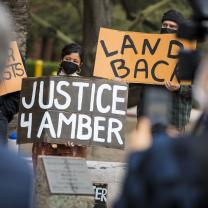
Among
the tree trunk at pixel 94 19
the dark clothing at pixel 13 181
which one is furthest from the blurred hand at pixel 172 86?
the tree trunk at pixel 94 19

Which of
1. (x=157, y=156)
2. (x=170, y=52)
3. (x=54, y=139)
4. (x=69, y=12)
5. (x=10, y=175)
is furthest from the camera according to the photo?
(x=69, y=12)

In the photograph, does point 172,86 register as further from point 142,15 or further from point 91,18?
point 142,15

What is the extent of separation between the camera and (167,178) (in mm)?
2705

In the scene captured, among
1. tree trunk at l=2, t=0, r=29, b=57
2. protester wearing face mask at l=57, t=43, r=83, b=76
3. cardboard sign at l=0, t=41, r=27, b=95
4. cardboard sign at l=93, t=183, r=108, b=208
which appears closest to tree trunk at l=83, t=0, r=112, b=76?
tree trunk at l=2, t=0, r=29, b=57

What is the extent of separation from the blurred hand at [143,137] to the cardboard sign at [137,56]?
5.29 metres

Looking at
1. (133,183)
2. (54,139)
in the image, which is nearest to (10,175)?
(133,183)

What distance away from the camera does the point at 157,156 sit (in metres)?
2.76

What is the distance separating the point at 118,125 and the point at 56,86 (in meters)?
0.65

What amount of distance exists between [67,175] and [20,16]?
13.5 feet

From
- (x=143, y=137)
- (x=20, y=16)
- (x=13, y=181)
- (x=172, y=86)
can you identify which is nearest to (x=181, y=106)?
(x=172, y=86)

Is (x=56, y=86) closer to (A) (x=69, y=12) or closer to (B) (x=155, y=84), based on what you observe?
(B) (x=155, y=84)

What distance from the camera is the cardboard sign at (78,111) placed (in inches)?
318

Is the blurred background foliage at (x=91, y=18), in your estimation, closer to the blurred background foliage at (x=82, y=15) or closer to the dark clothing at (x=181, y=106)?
the blurred background foliage at (x=82, y=15)

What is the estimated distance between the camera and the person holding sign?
8094mm
